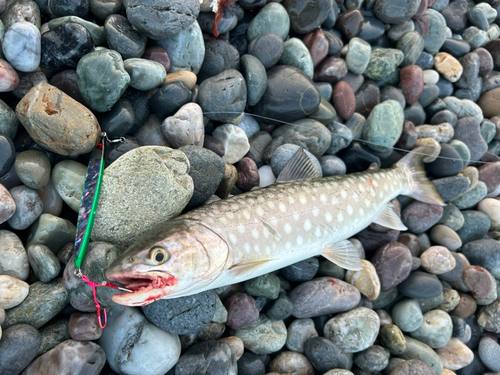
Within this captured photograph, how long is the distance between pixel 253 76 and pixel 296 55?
30.2 inches

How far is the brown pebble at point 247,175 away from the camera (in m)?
3.83

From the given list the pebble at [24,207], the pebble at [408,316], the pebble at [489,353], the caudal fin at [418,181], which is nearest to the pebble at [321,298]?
the pebble at [408,316]

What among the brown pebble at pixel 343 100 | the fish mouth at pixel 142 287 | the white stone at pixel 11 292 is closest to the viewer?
the fish mouth at pixel 142 287

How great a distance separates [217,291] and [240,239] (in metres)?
0.86

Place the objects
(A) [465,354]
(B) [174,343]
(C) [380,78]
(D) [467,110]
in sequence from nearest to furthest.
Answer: (B) [174,343] < (A) [465,354] < (C) [380,78] < (D) [467,110]

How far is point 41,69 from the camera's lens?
3.20 meters

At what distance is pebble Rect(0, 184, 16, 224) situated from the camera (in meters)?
2.77

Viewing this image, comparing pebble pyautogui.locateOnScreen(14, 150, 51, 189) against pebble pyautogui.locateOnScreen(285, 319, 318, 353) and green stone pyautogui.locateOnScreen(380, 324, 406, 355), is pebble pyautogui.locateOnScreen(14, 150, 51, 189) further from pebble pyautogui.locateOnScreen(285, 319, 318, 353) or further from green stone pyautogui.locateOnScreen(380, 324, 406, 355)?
green stone pyautogui.locateOnScreen(380, 324, 406, 355)

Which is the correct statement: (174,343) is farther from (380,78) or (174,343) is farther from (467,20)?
(467,20)

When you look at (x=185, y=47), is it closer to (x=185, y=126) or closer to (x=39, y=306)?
(x=185, y=126)

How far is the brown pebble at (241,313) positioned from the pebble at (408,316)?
1878mm

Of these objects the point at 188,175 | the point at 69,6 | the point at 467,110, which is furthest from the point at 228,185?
the point at 467,110

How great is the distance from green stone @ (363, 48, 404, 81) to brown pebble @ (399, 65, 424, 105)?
187mm

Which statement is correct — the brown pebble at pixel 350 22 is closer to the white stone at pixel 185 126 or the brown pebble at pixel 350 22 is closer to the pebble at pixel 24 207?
the white stone at pixel 185 126
